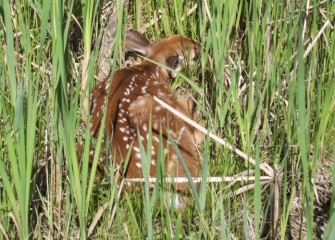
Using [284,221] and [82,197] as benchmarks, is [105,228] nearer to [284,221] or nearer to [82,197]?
[82,197]

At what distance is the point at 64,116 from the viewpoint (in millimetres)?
2490

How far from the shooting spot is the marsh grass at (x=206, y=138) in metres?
2.46

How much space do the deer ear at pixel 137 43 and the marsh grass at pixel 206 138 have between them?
11 centimetres

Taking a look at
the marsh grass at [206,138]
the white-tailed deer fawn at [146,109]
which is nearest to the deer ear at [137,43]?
the white-tailed deer fawn at [146,109]

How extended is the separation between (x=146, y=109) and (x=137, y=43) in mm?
527

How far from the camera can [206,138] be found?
2559 millimetres

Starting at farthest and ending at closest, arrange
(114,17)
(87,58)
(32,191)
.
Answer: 1. (114,17)
2. (87,58)
3. (32,191)

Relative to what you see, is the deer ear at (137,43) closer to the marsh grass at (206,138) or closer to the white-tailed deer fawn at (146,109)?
the white-tailed deer fawn at (146,109)

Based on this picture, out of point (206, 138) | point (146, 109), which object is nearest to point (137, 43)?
point (146, 109)

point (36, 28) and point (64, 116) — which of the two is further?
point (36, 28)

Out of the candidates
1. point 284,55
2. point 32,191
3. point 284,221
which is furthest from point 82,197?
point 284,55

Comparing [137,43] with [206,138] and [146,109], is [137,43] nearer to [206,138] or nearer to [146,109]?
[146,109]

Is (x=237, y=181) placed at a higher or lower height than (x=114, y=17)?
lower

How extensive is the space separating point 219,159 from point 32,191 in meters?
0.75
